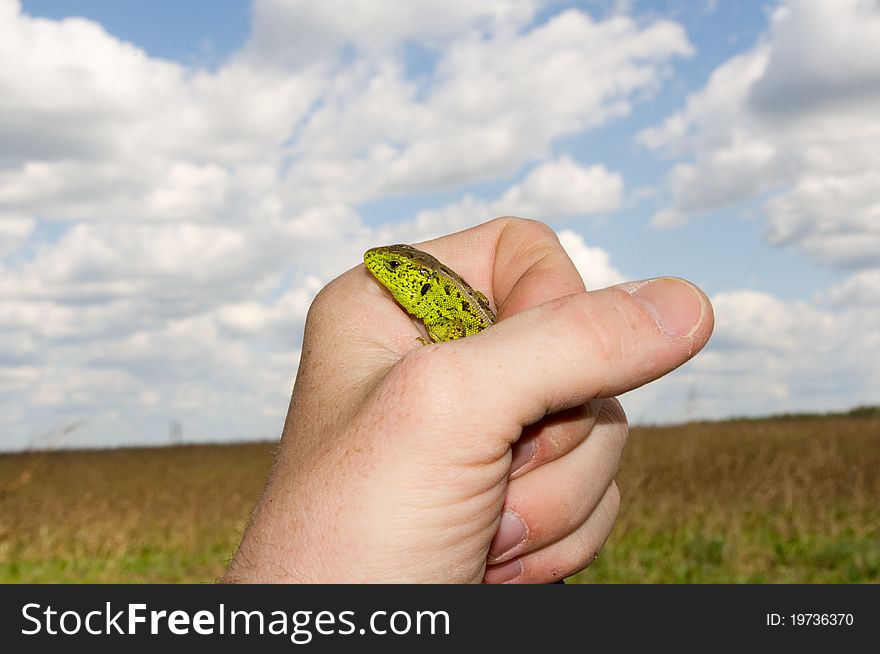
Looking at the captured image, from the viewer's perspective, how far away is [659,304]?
337cm

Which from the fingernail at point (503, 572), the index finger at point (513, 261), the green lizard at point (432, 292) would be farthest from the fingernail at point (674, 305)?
the fingernail at point (503, 572)

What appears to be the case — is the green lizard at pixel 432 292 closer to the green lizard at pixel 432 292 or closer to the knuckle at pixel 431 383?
the green lizard at pixel 432 292

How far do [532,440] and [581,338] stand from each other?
0.92m

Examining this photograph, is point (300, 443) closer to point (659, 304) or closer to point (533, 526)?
point (533, 526)

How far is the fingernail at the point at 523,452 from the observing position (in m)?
3.85

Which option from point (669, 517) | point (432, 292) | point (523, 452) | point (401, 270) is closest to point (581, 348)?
point (523, 452)

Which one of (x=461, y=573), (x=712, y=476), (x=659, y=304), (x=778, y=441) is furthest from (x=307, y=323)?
(x=778, y=441)

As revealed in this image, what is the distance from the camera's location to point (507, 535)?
3.96 m

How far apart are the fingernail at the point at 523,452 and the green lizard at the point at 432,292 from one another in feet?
2.69

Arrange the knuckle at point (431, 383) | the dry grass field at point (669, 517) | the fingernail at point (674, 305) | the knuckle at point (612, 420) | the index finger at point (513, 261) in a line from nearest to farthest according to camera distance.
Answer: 1. the knuckle at point (431, 383)
2. the fingernail at point (674, 305)
3. the index finger at point (513, 261)
4. the knuckle at point (612, 420)
5. the dry grass field at point (669, 517)

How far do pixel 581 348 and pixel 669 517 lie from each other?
16.2 meters

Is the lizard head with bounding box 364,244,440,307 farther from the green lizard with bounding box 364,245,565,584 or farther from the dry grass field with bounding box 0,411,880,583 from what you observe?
the dry grass field with bounding box 0,411,880,583

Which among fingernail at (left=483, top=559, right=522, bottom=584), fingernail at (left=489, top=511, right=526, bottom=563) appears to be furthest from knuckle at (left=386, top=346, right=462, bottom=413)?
fingernail at (left=483, top=559, right=522, bottom=584)

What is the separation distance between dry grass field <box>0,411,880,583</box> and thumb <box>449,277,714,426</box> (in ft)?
22.6
